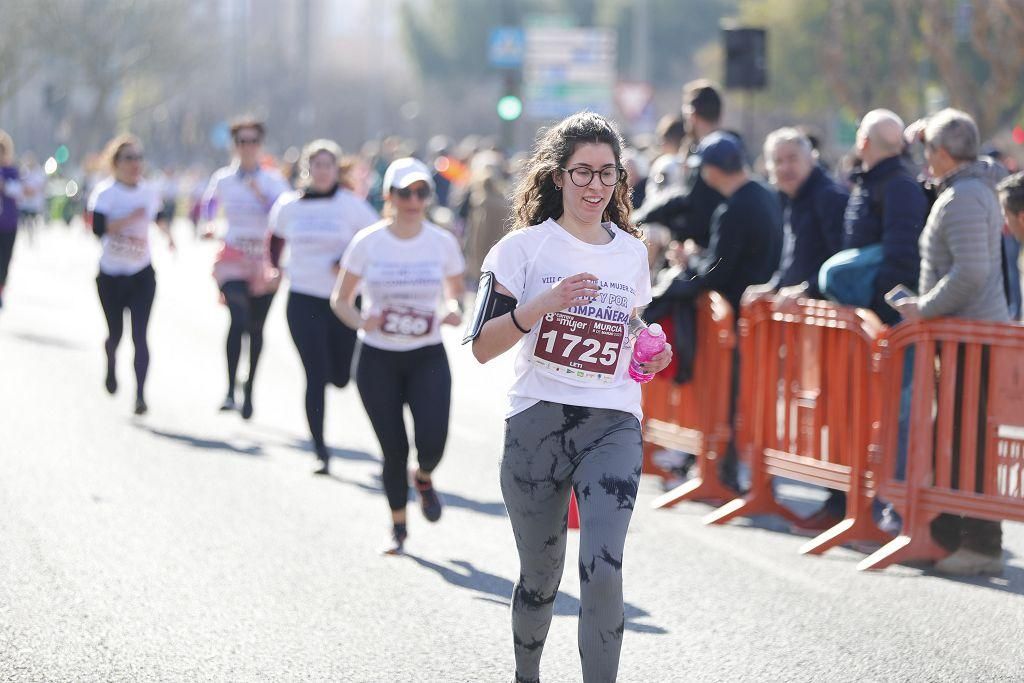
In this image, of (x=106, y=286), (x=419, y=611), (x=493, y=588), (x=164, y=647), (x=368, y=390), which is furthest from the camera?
(x=106, y=286)

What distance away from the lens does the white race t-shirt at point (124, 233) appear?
39.8ft

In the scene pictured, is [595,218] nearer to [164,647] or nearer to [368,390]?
[164,647]

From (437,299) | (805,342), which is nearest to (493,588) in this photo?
(437,299)

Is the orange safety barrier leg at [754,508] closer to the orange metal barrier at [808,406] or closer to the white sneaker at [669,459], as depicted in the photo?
the orange metal barrier at [808,406]

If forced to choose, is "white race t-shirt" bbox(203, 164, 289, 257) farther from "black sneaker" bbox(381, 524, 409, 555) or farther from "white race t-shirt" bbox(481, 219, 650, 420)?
"white race t-shirt" bbox(481, 219, 650, 420)

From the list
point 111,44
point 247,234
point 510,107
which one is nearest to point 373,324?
point 247,234

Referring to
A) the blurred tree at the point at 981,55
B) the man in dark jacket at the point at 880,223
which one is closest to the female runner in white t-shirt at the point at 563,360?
the man in dark jacket at the point at 880,223

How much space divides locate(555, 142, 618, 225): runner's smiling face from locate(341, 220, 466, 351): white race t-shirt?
10.1 ft

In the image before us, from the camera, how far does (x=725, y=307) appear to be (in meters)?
9.20

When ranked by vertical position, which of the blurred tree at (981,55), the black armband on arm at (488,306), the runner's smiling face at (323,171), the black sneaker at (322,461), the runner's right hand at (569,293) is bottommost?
the black sneaker at (322,461)

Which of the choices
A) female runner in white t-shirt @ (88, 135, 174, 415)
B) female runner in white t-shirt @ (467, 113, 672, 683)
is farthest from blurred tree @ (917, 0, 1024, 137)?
female runner in white t-shirt @ (467, 113, 672, 683)

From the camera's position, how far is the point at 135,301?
12219 mm

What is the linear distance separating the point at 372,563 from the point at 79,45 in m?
71.5

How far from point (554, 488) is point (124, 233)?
7718 mm
